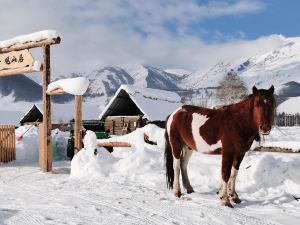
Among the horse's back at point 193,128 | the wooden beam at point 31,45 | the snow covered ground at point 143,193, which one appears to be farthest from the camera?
the wooden beam at point 31,45

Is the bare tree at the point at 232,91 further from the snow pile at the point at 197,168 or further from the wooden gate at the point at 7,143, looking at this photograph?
the snow pile at the point at 197,168

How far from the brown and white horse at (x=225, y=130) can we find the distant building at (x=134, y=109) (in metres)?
17.5

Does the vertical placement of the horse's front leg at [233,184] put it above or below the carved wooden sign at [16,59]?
below

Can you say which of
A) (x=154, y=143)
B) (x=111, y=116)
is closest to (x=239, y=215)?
(x=154, y=143)

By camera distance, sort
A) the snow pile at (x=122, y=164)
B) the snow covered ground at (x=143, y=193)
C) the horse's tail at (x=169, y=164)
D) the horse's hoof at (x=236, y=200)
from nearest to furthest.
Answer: the snow covered ground at (x=143, y=193) → the horse's hoof at (x=236, y=200) → the horse's tail at (x=169, y=164) → the snow pile at (x=122, y=164)

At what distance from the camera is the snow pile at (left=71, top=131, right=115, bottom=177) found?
389 inches

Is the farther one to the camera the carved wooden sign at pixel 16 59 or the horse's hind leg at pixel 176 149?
the carved wooden sign at pixel 16 59

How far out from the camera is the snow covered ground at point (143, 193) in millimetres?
5805

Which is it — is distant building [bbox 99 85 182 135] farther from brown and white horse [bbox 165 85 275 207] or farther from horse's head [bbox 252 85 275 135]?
horse's head [bbox 252 85 275 135]

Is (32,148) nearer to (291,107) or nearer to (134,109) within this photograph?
(134,109)

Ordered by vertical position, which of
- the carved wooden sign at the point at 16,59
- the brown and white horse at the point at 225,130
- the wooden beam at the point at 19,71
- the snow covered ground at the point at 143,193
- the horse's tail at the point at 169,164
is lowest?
the snow covered ground at the point at 143,193

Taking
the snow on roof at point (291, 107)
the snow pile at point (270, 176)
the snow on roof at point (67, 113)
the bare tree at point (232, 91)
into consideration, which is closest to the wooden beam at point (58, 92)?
the snow pile at point (270, 176)

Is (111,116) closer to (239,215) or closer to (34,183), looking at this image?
(34,183)

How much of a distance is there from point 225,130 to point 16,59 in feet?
28.3
